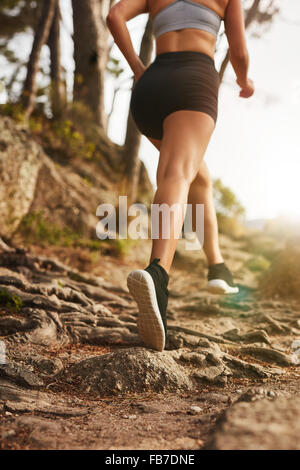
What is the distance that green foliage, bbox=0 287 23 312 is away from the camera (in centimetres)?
273

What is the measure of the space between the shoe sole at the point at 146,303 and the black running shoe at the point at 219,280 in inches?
28.6

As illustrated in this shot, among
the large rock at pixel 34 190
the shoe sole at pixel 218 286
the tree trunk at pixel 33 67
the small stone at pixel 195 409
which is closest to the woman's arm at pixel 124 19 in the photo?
the shoe sole at pixel 218 286

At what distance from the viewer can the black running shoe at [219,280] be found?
254cm

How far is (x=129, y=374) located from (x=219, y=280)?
38.6 inches

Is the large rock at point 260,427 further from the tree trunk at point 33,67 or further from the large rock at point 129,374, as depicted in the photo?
the tree trunk at point 33,67

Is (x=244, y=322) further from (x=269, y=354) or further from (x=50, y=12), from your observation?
(x=50, y=12)

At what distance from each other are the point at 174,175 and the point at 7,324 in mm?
1439

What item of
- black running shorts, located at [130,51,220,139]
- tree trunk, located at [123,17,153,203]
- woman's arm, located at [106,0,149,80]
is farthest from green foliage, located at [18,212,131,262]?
black running shorts, located at [130,51,220,139]

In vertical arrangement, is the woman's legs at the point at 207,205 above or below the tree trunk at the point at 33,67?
below

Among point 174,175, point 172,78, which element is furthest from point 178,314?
point 172,78

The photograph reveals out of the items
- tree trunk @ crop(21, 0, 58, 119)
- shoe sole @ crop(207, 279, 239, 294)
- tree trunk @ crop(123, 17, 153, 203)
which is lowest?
shoe sole @ crop(207, 279, 239, 294)

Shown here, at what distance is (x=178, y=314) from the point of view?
377 cm

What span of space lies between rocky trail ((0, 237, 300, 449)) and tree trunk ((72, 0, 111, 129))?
790 cm

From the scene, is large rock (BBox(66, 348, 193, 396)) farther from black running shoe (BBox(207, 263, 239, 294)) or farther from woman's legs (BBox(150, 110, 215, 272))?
black running shoe (BBox(207, 263, 239, 294))
